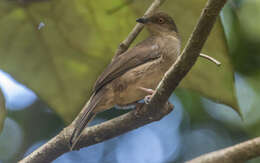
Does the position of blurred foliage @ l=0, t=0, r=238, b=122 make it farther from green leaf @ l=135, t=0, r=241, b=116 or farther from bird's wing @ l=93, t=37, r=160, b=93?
bird's wing @ l=93, t=37, r=160, b=93

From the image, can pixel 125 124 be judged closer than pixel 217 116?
Yes

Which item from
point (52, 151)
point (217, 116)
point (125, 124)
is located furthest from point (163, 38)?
point (52, 151)

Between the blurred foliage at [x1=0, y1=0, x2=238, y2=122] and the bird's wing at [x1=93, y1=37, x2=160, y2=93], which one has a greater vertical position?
the blurred foliage at [x1=0, y1=0, x2=238, y2=122]

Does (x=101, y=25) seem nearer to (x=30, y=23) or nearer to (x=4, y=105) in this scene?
(x=30, y=23)

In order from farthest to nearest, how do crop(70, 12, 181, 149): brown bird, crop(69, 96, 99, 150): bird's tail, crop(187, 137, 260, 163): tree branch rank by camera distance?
crop(70, 12, 181, 149): brown bird
crop(69, 96, 99, 150): bird's tail
crop(187, 137, 260, 163): tree branch

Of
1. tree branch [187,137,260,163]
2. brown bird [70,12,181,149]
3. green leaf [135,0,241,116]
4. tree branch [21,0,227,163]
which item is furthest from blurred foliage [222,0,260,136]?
tree branch [187,137,260,163]

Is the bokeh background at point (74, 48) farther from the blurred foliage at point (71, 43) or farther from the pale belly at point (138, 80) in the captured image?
the pale belly at point (138, 80)
